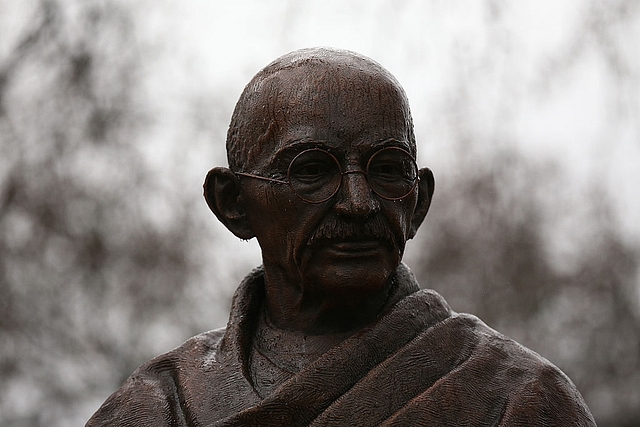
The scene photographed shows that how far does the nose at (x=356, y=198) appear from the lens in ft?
14.0

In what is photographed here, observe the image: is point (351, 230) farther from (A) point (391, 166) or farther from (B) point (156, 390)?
(B) point (156, 390)

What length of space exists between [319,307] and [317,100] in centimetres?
73

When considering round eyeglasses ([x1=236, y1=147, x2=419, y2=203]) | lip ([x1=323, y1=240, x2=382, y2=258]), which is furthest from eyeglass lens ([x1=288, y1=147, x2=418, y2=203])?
lip ([x1=323, y1=240, x2=382, y2=258])

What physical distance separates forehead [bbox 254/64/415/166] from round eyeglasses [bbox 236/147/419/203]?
0.14ft

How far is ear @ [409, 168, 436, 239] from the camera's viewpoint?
4703 millimetres

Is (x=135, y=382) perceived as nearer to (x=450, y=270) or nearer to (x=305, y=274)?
(x=305, y=274)

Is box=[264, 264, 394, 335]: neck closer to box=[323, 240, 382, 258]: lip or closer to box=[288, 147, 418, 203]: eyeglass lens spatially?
box=[323, 240, 382, 258]: lip

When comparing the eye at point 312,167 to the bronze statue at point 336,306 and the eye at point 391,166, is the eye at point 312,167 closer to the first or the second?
the bronze statue at point 336,306

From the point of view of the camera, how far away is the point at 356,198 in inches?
168

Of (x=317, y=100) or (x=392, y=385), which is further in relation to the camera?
(x=317, y=100)

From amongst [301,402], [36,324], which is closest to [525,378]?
[301,402]

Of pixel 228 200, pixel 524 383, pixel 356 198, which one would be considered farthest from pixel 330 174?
pixel 524 383

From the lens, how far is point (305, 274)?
14.6 ft

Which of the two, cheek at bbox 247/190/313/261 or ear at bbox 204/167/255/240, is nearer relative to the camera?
cheek at bbox 247/190/313/261
